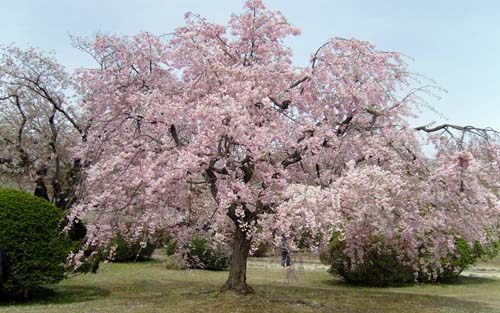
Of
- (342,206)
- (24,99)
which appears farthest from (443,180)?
(24,99)

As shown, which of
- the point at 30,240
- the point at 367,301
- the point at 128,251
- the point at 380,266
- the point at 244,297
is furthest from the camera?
the point at 128,251

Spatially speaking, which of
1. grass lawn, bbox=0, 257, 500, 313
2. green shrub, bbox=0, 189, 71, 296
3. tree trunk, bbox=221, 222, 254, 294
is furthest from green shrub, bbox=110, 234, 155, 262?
tree trunk, bbox=221, 222, 254, 294

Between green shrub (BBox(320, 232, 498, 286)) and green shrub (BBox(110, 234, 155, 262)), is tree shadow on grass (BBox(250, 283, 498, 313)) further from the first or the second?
green shrub (BBox(110, 234, 155, 262))

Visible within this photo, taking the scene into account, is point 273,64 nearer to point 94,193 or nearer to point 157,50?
point 157,50

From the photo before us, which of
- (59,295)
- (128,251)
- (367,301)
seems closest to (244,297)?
(367,301)

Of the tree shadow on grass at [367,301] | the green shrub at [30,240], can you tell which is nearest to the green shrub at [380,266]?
the tree shadow on grass at [367,301]

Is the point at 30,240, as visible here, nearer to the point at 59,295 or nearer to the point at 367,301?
the point at 59,295

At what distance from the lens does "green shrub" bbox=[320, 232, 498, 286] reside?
1688cm

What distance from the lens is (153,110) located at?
35.3 ft

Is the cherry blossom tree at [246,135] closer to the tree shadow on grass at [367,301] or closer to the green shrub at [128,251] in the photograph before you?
the tree shadow on grass at [367,301]

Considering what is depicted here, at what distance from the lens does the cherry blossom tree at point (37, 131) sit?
17.1m

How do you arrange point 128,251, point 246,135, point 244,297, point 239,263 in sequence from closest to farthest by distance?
point 246,135
point 244,297
point 239,263
point 128,251

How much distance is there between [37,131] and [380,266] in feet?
42.2

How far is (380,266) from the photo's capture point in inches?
667
